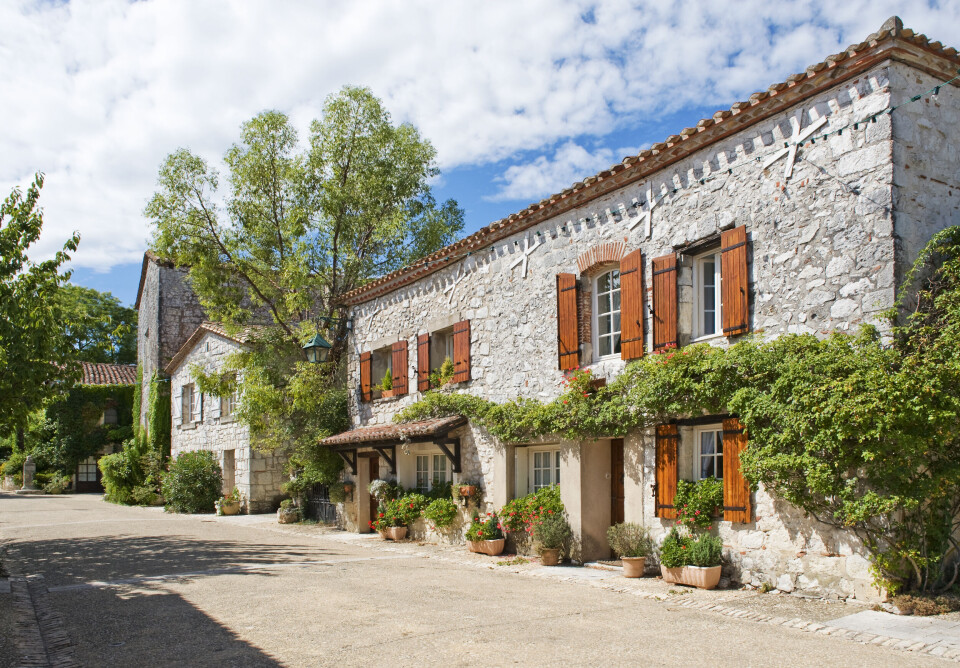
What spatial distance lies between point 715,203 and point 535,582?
4924 millimetres


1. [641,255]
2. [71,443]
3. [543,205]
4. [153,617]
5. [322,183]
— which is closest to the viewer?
[153,617]

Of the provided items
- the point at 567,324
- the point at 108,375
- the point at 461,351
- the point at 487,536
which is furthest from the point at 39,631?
the point at 108,375

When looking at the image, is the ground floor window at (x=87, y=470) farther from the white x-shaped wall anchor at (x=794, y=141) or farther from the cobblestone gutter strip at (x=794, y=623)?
the white x-shaped wall anchor at (x=794, y=141)

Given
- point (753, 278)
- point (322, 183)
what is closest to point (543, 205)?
point (753, 278)

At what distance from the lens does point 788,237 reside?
26.1 feet

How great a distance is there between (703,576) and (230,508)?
1423 cm

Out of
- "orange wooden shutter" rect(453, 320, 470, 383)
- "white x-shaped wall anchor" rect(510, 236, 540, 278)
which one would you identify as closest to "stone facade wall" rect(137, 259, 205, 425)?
"orange wooden shutter" rect(453, 320, 470, 383)

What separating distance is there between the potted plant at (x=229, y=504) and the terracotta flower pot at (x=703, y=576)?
13962 millimetres

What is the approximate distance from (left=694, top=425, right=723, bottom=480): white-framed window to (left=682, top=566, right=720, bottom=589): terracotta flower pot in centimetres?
109

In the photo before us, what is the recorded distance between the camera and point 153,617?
708 centimetres

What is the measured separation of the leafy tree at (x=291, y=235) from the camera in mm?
17094

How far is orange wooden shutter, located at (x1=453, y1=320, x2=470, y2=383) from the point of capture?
12.9m

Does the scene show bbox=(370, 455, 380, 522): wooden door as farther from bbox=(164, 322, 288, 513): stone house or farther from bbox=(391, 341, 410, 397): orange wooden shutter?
bbox=(164, 322, 288, 513): stone house

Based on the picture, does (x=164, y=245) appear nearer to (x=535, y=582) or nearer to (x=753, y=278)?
(x=535, y=582)
